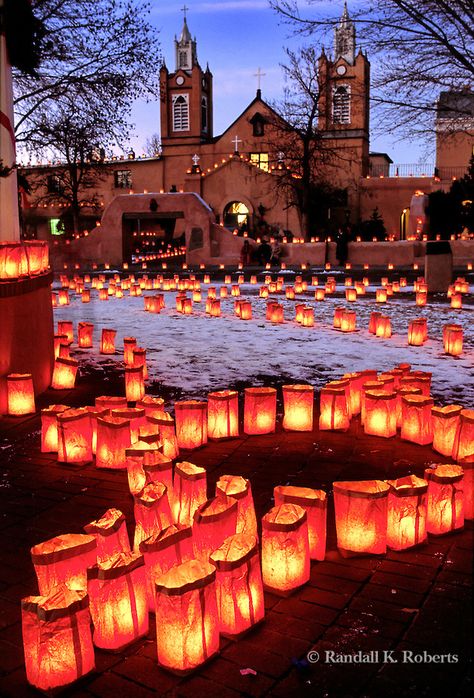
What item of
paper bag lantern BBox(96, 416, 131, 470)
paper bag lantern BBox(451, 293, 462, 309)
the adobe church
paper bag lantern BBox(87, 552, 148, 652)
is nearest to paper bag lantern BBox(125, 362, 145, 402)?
paper bag lantern BBox(96, 416, 131, 470)

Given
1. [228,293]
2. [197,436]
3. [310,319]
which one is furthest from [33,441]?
[228,293]

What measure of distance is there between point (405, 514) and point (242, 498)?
85 cm

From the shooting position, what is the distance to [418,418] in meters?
5.02

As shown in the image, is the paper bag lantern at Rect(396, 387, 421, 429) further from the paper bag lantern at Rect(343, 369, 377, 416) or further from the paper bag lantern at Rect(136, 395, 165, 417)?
the paper bag lantern at Rect(136, 395, 165, 417)

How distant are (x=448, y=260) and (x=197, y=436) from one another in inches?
512

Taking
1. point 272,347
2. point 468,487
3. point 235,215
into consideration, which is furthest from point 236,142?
point 468,487

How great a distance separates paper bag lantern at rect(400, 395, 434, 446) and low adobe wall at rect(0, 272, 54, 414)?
3.54 m

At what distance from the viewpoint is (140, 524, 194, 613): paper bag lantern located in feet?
9.72

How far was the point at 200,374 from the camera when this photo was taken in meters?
7.65

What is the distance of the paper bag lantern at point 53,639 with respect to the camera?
8.09 ft

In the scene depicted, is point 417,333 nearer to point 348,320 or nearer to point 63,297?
point 348,320

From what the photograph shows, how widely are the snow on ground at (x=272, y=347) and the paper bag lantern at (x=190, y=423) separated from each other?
1526 mm

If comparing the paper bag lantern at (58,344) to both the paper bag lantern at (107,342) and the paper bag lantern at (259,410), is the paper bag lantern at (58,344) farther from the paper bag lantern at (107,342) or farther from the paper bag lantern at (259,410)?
the paper bag lantern at (259,410)

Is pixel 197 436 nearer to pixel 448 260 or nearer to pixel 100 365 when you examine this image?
pixel 100 365
